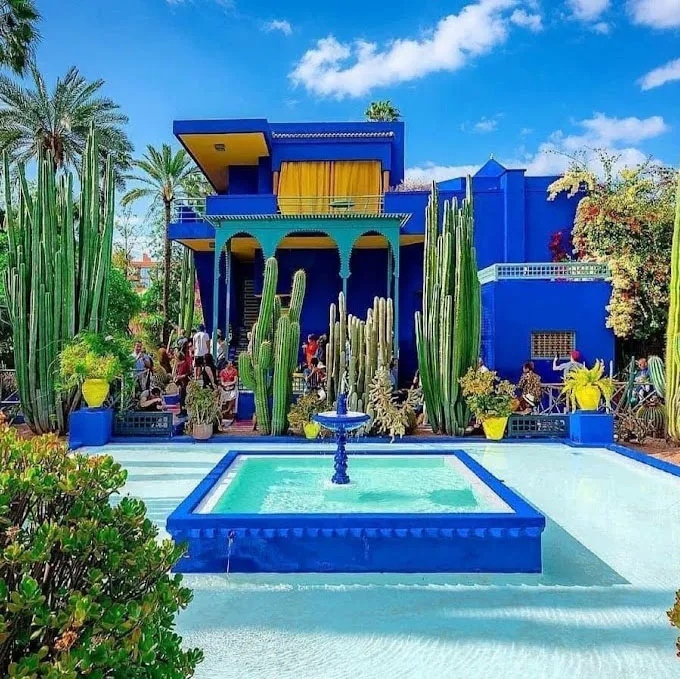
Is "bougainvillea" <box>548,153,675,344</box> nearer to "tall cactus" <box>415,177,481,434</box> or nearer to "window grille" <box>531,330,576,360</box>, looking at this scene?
"window grille" <box>531,330,576,360</box>

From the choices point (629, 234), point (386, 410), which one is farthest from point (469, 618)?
point (629, 234)

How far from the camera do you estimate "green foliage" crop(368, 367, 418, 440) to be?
10.4 metres

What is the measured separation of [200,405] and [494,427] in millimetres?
5084

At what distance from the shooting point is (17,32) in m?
15.6

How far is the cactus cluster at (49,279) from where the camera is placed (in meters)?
10.4

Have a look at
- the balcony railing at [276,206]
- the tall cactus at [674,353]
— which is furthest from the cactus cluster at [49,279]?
the tall cactus at [674,353]

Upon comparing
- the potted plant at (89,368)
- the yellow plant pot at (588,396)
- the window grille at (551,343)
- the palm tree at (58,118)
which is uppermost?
the palm tree at (58,118)

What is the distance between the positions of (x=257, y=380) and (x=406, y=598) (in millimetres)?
6739

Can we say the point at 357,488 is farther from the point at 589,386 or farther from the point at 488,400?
the point at 589,386

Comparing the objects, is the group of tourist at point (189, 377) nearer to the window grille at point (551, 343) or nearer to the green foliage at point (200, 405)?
the green foliage at point (200, 405)

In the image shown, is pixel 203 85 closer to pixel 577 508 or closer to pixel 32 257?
pixel 32 257

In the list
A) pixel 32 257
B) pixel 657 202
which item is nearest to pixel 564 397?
pixel 657 202

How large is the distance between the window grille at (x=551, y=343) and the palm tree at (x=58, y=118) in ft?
49.0

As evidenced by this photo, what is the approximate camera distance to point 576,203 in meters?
16.6
